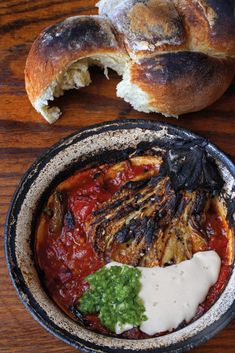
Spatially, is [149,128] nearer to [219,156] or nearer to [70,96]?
[219,156]

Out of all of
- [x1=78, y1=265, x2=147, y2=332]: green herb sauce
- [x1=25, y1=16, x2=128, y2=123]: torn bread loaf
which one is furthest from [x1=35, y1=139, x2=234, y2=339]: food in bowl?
[x1=25, y1=16, x2=128, y2=123]: torn bread loaf

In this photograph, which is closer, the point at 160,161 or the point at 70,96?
the point at 160,161

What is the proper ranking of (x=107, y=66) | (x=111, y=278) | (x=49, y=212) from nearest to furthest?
1. (x=111, y=278)
2. (x=49, y=212)
3. (x=107, y=66)

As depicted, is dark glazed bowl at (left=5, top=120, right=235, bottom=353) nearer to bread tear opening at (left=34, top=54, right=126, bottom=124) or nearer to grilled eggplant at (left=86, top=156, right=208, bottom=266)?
grilled eggplant at (left=86, top=156, right=208, bottom=266)

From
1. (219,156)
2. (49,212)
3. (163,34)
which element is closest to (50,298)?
(49,212)

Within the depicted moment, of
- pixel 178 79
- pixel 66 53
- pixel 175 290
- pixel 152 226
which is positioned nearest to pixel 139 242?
pixel 152 226

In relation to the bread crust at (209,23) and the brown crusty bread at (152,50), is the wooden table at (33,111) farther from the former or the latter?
the bread crust at (209,23)

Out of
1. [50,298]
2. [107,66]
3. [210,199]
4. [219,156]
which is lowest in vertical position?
[50,298]
